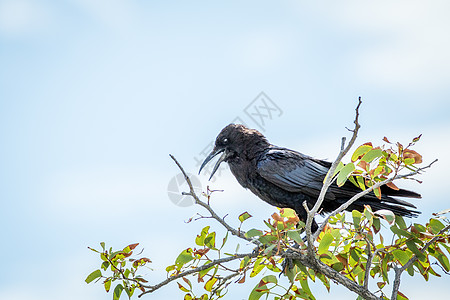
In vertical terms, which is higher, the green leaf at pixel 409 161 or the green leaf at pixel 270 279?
the green leaf at pixel 270 279

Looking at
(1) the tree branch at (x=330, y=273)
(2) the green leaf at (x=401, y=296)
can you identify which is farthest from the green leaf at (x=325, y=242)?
(2) the green leaf at (x=401, y=296)

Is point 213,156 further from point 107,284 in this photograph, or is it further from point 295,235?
point 295,235

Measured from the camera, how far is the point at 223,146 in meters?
5.46

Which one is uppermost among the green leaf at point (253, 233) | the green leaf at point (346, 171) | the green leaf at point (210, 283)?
the green leaf at point (210, 283)

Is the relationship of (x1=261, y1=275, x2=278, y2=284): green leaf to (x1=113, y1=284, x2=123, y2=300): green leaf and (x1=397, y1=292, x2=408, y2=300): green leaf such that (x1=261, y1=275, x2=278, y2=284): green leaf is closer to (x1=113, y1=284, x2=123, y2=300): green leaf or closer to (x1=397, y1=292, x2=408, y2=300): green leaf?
(x1=397, y1=292, x2=408, y2=300): green leaf

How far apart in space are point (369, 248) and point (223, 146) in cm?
245

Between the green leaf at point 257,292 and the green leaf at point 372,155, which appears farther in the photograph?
the green leaf at point 257,292

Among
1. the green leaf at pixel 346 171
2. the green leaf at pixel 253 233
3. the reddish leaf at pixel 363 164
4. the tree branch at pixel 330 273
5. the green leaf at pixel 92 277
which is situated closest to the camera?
the green leaf at pixel 346 171

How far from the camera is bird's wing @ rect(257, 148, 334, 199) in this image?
4779 mm

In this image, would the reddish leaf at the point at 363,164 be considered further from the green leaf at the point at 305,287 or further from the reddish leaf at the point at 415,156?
the green leaf at the point at 305,287

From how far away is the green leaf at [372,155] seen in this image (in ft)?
10.3

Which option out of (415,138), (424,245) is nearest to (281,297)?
(424,245)

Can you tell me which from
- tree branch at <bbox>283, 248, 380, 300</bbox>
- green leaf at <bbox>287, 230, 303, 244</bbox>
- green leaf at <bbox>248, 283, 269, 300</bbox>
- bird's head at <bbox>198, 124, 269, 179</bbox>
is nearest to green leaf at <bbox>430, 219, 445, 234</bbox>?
tree branch at <bbox>283, 248, 380, 300</bbox>

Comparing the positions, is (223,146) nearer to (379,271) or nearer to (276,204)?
(276,204)
